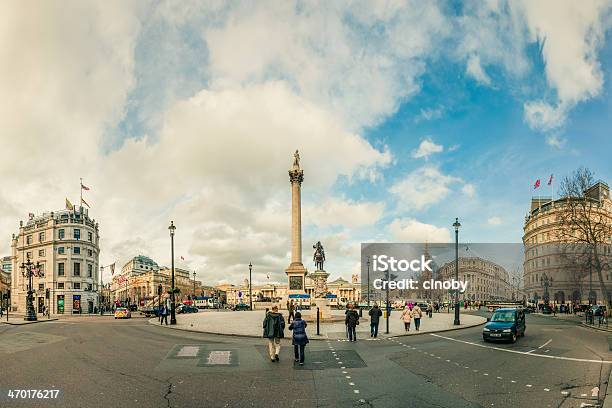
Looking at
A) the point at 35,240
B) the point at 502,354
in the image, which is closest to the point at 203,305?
the point at 35,240

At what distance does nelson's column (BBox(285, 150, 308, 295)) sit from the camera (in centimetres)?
6106

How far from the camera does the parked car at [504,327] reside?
2170 cm

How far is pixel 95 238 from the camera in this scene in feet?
280

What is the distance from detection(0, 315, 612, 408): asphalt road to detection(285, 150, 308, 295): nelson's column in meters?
40.4

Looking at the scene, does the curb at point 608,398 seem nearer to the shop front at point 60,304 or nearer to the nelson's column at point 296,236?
the nelson's column at point 296,236

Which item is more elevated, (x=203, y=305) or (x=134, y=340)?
(x=134, y=340)

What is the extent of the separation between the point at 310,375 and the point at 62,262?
76.9 metres

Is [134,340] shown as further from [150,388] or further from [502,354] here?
[502,354]

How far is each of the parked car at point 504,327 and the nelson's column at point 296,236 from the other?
126 feet

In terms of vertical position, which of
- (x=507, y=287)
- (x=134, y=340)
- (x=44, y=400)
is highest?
(x=44, y=400)

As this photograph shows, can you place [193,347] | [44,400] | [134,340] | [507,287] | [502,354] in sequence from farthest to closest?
[507,287], [134,340], [193,347], [502,354], [44,400]

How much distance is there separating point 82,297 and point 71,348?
66041 mm

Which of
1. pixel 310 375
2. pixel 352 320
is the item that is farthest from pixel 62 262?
pixel 310 375

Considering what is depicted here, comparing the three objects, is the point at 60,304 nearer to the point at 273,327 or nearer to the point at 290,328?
the point at 273,327
